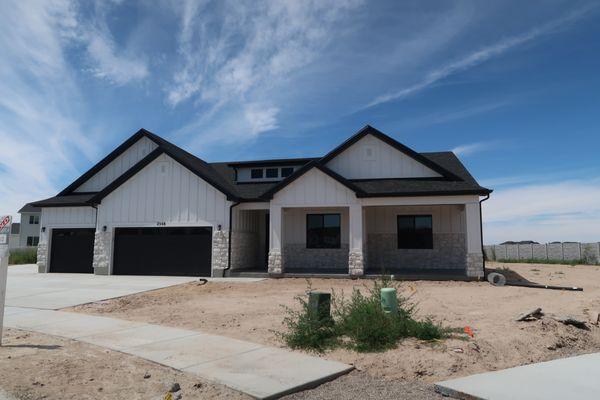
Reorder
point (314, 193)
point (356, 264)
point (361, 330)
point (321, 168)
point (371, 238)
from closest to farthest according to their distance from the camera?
point (361, 330) < point (356, 264) < point (321, 168) < point (314, 193) < point (371, 238)

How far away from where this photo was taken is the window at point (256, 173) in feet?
79.4

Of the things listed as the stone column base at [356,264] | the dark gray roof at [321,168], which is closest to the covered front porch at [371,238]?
the stone column base at [356,264]

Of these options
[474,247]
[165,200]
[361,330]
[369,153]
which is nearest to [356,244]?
[474,247]

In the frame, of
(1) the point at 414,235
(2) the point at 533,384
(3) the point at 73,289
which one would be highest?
(1) the point at 414,235

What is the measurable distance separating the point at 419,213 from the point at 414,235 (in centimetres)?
108

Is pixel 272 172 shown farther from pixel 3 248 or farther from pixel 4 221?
pixel 3 248

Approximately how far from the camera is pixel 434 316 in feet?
31.5

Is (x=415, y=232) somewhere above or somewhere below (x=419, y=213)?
below

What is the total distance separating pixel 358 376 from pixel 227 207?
15.0 metres

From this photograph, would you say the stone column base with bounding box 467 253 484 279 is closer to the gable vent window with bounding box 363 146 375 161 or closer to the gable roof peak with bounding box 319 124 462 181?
the gable roof peak with bounding box 319 124 462 181

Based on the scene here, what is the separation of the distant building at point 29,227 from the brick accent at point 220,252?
5102 cm

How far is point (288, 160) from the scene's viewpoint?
2347 centimetres

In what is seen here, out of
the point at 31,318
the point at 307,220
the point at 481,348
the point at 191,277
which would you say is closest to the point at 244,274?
the point at 191,277

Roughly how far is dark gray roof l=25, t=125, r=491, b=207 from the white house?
0.22ft
